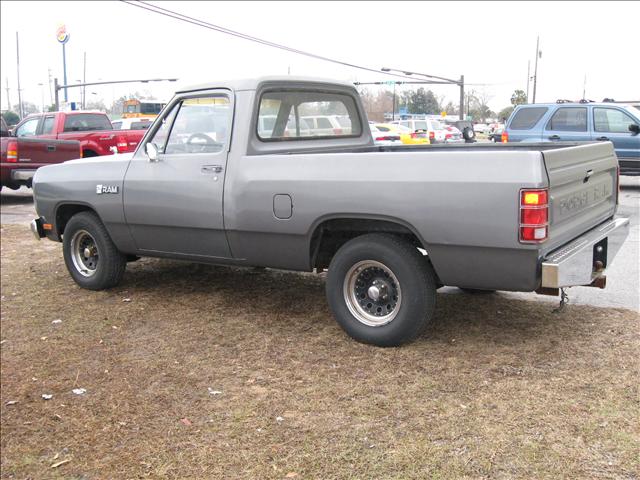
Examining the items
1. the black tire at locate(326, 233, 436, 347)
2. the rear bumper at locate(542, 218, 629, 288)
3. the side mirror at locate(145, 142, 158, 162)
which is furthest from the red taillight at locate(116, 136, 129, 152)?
the rear bumper at locate(542, 218, 629, 288)

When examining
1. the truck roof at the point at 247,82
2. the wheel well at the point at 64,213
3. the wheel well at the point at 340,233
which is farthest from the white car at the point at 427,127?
the wheel well at the point at 340,233

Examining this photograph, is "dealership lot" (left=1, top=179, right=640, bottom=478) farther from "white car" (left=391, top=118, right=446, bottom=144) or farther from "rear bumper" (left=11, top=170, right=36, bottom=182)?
"white car" (left=391, top=118, right=446, bottom=144)

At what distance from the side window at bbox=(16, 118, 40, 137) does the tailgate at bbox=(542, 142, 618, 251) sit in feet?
47.4

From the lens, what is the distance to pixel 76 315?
5.71 meters

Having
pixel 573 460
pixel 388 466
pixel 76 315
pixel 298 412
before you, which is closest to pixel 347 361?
pixel 298 412

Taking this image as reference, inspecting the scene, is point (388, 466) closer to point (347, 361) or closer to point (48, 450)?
point (347, 361)

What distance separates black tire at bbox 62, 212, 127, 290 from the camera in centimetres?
621

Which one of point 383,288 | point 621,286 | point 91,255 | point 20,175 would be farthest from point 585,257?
point 20,175

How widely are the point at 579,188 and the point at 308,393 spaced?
2.28m

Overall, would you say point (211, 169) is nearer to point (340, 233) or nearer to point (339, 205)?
point (340, 233)

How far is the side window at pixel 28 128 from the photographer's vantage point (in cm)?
1614

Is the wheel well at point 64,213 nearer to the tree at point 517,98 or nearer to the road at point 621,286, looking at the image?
the road at point 621,286

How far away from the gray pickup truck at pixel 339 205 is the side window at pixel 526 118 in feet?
26.7

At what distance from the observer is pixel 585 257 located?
4219mm
